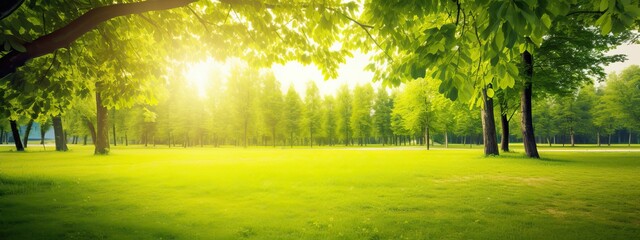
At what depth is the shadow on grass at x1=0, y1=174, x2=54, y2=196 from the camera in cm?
1076

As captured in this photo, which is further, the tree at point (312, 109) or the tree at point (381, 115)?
the tree at point (381, 115)

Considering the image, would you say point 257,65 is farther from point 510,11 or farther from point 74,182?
point 74,182

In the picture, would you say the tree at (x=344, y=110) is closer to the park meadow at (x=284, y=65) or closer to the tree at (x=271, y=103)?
the tree at (x=271, y=103)

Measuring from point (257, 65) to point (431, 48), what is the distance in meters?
5.40

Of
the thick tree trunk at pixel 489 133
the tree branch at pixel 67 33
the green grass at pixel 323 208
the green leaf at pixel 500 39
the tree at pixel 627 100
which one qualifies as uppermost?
the tree at pixel 627 100

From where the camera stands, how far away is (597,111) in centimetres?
6184

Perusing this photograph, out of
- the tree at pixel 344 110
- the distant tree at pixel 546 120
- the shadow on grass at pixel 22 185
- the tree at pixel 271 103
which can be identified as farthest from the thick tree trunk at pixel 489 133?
the distant tree at pixel 546 120

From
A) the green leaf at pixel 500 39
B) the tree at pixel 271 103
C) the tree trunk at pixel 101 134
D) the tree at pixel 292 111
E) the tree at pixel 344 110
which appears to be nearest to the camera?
the green leaf at pixel 500 39

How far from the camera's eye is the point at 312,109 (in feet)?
241

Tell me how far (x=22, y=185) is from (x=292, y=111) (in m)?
59.0

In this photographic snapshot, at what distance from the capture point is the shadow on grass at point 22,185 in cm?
1076

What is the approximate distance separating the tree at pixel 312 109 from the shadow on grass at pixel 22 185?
2350 inches

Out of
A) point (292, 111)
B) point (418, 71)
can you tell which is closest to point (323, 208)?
point (418, 71)

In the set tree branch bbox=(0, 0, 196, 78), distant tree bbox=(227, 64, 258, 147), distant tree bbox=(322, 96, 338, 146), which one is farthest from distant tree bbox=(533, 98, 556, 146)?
tree branch bbox=(0, 0, 196, 78)
